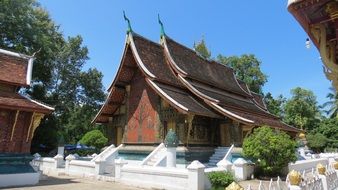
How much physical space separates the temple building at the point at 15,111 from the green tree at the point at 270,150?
8.70 metres

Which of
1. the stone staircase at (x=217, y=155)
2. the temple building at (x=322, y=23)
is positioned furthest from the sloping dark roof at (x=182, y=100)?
the temple building at (x=322, y=23)

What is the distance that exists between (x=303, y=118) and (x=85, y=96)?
28.7 meters

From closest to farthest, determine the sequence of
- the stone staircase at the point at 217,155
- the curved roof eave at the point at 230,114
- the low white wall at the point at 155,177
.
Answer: the low white wall at the point at 155,177
the curved roof eave at the point at 230,114
the stone staircase at the point at 217,155

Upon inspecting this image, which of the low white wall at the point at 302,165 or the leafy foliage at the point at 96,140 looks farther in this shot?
the leafy foliage at the point at 96,140

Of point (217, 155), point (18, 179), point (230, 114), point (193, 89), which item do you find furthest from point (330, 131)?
point (18, 179)

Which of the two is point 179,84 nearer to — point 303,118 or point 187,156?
point 187,156

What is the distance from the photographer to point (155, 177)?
11.5 m

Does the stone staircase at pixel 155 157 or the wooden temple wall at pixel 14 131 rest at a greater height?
the wooden temple wall at pixel 14 131

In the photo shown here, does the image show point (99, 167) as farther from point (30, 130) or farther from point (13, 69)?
point (13, 69)

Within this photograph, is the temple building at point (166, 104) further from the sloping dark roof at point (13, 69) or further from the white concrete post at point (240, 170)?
the sloping dark roof at point (13, 69)

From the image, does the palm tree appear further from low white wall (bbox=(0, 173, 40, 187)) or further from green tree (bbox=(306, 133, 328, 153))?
low white wall (bbox=(0, 173, 40, 187))

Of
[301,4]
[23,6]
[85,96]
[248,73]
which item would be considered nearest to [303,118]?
[248,73]

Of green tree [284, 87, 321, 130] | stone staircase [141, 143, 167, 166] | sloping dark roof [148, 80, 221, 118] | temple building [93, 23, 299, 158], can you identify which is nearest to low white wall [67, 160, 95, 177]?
stone staircase [141, 143, 167, 166]

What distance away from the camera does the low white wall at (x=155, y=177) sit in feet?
34.9
